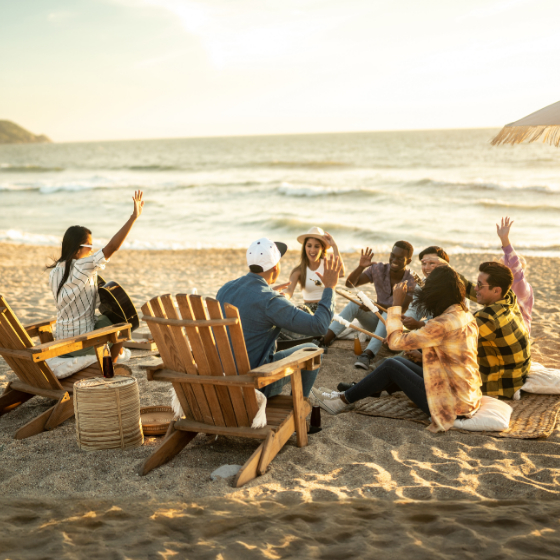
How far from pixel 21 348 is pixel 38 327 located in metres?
0.71

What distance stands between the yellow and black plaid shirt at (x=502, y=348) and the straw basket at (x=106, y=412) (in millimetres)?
2605

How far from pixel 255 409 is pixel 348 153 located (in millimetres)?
50904

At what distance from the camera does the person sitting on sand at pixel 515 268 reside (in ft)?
16.1

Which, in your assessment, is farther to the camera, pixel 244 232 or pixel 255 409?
pixel 244 232

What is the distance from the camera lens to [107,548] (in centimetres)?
253

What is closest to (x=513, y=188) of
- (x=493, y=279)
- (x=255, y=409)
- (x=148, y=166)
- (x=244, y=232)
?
(x=244, y=232)

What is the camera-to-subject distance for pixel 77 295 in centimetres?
429

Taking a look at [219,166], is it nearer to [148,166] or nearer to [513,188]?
[148,166]

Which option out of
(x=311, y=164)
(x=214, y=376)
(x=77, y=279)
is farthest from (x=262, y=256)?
(x=311, y=164)

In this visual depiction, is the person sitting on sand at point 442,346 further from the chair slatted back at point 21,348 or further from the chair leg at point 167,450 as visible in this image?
the chair slatted back at point 21,348

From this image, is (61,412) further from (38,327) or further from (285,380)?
(285,380)

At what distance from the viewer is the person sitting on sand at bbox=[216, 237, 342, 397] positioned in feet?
11.0

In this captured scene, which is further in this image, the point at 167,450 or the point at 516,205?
the point at 516,205

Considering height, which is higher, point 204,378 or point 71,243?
point 71,243
